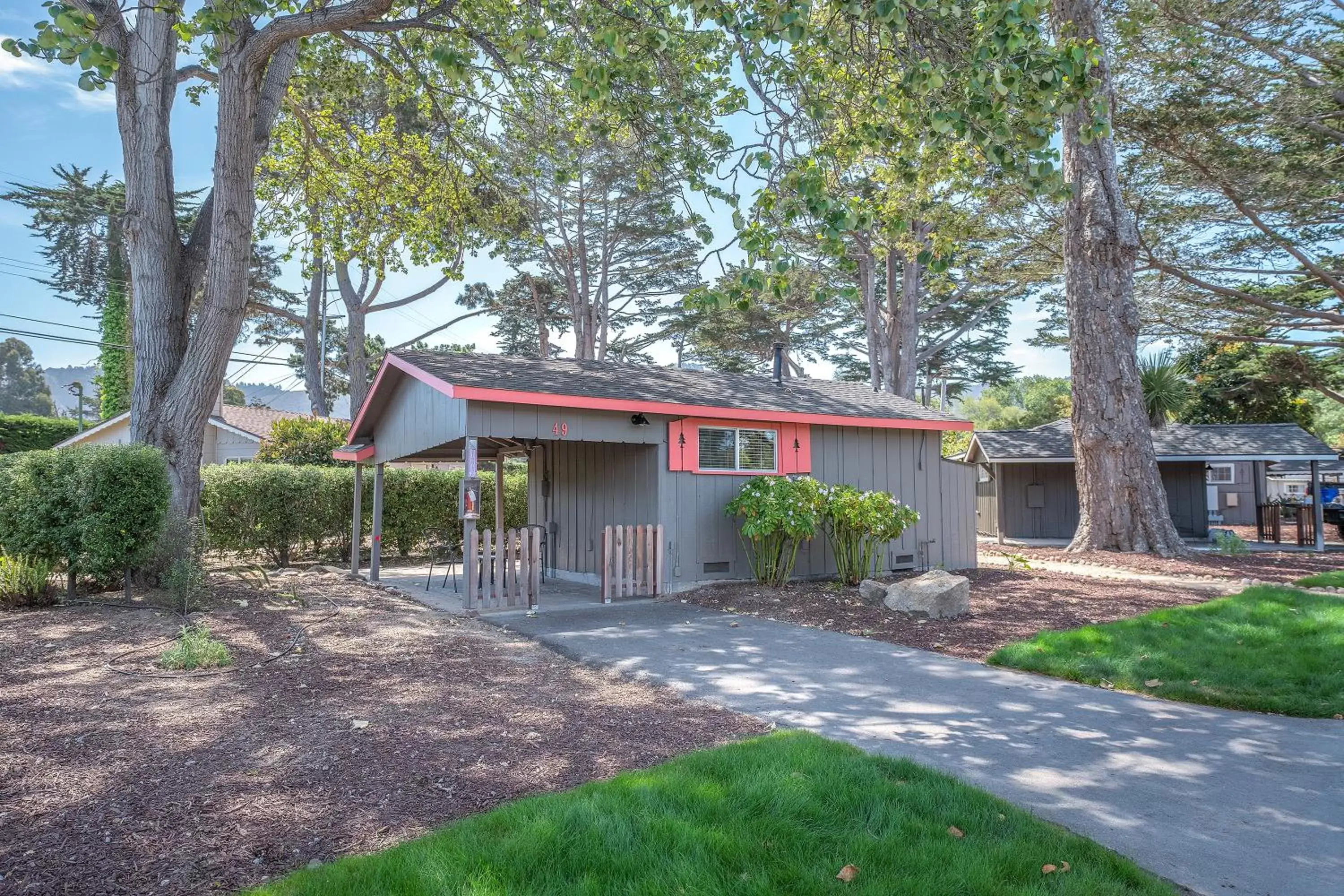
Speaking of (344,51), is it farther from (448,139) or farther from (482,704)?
(482,704)

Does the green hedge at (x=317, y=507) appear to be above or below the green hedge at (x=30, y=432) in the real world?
below

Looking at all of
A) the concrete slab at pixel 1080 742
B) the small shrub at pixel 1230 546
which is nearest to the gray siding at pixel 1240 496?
the small shrub at pixel 1230 546

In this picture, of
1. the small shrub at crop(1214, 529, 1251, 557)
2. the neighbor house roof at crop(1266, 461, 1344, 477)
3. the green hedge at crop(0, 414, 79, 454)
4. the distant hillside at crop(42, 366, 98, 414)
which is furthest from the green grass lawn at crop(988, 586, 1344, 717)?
the distant hillside at crop(42, 366, 98, 414)

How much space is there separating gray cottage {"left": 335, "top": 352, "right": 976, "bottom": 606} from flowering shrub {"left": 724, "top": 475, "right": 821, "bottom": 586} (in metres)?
0.53

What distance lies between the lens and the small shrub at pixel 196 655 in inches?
220

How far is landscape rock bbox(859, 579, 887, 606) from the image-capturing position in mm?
8750

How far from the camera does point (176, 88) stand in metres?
10.2

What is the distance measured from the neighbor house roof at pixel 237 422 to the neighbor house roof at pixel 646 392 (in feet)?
39.9

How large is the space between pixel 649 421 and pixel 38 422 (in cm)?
2599

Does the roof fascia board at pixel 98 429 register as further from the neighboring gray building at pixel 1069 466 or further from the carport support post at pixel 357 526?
the neighboring gray building at pixel 1069 466

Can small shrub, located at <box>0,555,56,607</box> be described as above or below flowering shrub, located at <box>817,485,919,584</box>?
below

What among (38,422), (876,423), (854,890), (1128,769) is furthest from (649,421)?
(38,422)

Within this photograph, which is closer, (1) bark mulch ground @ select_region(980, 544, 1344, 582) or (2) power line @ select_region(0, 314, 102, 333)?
(1) bark mulch ground @ select_region(980, 544, 1344, 582)

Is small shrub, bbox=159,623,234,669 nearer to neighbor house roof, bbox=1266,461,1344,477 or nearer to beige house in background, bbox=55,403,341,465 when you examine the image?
beige house in background, bbox=55,403,341,465
